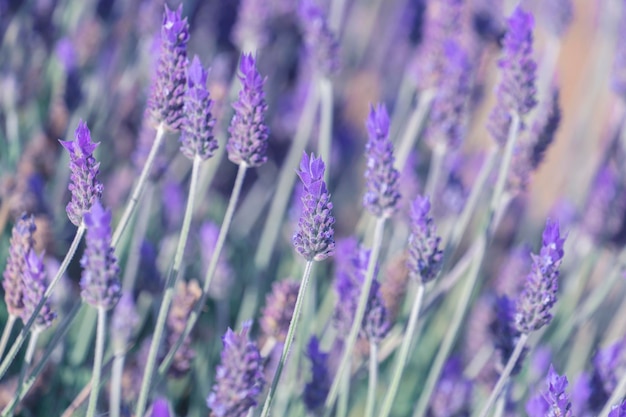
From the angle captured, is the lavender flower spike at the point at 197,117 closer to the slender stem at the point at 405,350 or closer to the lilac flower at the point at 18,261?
the lilac flower at the point at 18,261

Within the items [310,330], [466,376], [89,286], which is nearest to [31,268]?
[89,286]

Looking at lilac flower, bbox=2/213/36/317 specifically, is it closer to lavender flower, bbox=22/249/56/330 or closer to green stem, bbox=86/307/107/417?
lavender flower, bbox=22/249/56/330

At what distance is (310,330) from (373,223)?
43 cm

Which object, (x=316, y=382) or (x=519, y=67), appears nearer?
(x=316, y=382)

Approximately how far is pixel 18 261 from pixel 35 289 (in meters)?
0.08

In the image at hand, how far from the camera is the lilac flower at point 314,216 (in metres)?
1.44

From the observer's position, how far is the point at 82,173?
145 cm

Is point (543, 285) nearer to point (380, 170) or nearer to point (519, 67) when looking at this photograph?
point (380, 170)

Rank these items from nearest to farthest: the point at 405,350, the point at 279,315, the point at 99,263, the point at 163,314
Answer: the point at 99,263 < the point at 163,314 < the point at 405,350 < the point at 279,315

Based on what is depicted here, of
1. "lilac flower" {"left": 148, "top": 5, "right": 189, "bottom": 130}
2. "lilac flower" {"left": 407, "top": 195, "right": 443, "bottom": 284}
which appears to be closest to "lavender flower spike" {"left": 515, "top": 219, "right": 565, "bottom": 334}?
"lilac flower" {"left": 407, "top": 195, "right": 443, "bottom": 284}

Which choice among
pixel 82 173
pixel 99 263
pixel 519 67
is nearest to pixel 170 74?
pixel 82 173

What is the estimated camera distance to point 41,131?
279 centimetres

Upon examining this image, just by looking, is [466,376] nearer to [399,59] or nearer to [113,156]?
[113,156]

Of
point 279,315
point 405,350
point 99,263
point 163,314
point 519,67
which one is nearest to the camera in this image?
point 99,263
